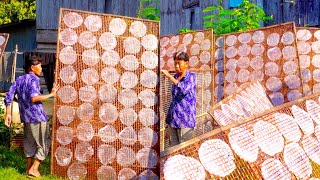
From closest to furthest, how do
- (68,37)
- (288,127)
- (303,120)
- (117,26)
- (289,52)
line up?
(288,127), (303,120), (68,37), (117,26), (289,52)

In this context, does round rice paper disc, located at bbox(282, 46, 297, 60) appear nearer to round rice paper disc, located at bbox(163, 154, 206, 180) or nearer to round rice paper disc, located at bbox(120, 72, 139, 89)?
round rice paper disc, located at bbox(120, 72, 139, 89)

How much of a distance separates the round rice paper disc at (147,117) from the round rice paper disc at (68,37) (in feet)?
4.11

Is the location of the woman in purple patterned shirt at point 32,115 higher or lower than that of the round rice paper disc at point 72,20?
lower

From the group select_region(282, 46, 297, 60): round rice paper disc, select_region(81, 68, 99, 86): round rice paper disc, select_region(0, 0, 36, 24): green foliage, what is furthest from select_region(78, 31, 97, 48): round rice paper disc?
select_region(0, 0, 36, 24): green foliage

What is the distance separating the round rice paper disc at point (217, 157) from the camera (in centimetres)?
366

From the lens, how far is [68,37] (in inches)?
241

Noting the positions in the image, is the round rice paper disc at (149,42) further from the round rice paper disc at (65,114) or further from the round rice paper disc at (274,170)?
the round rice paper disc at (274,170)

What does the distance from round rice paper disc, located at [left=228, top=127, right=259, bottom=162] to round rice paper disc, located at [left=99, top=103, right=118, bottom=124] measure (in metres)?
2.45

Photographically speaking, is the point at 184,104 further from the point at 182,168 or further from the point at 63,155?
the point at 182,168

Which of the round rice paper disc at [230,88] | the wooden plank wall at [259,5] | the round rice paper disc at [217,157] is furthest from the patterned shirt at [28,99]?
the wooden plank wall at [259,5]

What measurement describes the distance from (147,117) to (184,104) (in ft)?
1.72

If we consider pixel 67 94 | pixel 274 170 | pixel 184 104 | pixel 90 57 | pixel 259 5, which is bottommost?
pixel 274 170

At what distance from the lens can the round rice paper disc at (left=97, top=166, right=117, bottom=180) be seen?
19.9ft

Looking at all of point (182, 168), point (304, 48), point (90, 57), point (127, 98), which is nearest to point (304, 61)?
point (304, 48)
